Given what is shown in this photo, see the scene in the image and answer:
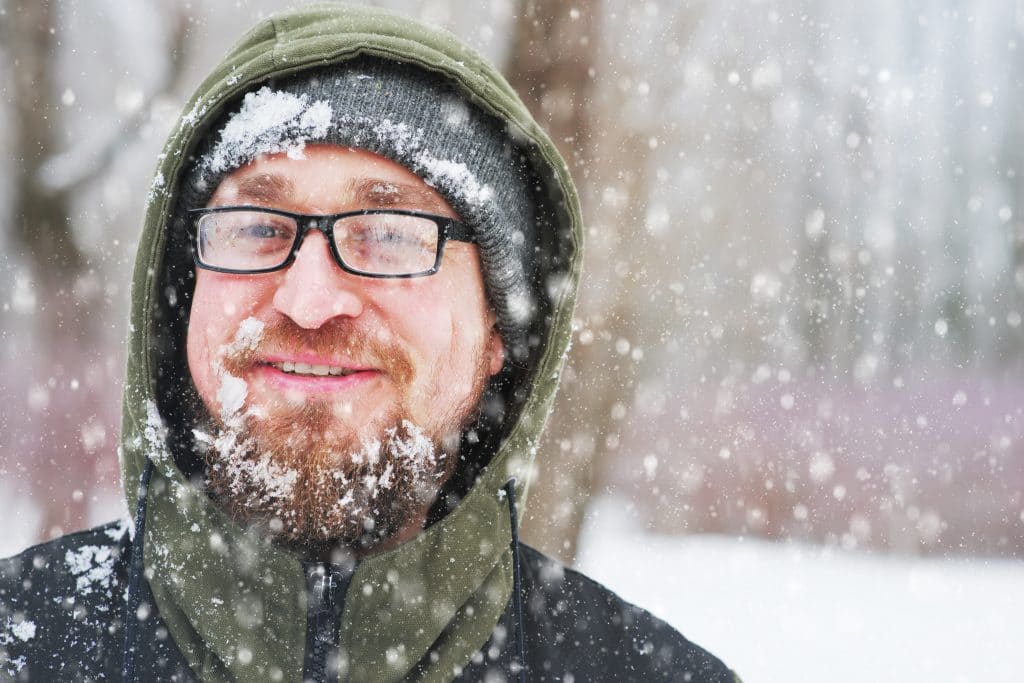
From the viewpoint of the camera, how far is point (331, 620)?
5.89ft

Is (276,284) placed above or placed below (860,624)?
above

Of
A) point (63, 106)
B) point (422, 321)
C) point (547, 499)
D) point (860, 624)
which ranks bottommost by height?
point (860, 624)

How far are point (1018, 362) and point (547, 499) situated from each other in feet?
40.3

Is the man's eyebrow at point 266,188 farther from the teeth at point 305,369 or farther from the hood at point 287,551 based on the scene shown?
the teeth at point 305,369

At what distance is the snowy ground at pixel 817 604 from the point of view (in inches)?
233

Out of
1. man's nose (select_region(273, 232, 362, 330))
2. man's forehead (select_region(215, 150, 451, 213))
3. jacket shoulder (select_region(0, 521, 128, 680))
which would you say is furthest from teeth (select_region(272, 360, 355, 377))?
jacket shoulder (select_region(0, 521, 128, 680))

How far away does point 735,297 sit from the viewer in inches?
396

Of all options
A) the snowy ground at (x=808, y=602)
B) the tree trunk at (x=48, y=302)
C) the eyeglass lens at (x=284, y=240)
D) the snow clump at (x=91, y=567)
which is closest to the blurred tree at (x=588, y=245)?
the snowy ground at (x=808, y=602)

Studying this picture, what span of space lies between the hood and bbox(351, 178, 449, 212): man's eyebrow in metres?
0.32

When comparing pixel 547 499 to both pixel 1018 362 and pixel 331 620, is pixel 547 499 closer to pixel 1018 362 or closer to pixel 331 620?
pixel 331 620

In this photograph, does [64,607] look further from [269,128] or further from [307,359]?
[269,128]

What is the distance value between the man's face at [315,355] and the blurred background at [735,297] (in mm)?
1786

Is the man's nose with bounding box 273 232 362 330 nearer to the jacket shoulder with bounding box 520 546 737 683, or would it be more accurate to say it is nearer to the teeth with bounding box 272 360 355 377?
the teeth with bounding box 272 360 355 377

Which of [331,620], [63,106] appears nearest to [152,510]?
[331,620]
